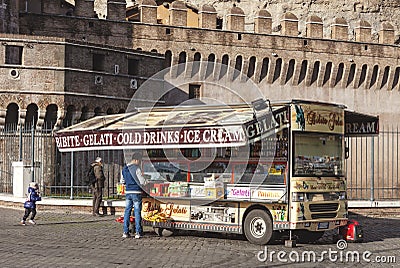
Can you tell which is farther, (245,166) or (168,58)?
→ (168,58)

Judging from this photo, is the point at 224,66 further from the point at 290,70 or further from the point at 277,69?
the point at 290,70

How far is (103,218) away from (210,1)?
25.8m

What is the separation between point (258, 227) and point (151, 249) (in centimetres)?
182

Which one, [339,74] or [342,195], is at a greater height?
[339,74]

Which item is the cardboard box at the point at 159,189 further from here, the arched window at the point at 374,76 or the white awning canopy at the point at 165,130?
the arched window at the point at 374,76

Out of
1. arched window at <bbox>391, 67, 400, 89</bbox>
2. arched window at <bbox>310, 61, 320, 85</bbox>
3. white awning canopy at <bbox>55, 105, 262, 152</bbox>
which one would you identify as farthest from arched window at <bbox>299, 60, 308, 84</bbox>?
white awning canopy at <bbox>55, 105, 262, 152</bbox>

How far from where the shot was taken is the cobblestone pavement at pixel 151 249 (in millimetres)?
10070

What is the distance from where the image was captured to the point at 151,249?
37.5 ft

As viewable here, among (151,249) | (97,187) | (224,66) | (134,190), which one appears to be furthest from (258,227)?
(224,66)

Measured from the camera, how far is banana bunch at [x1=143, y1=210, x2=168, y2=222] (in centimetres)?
1296

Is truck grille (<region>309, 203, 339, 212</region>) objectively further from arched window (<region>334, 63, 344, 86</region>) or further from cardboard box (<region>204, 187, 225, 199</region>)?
arched window (<region>334, 63, 344, 86</region>)

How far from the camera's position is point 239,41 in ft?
114

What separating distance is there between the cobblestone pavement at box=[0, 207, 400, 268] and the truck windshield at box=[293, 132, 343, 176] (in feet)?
4.02

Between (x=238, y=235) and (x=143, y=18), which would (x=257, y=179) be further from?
(x=143, y=18)
